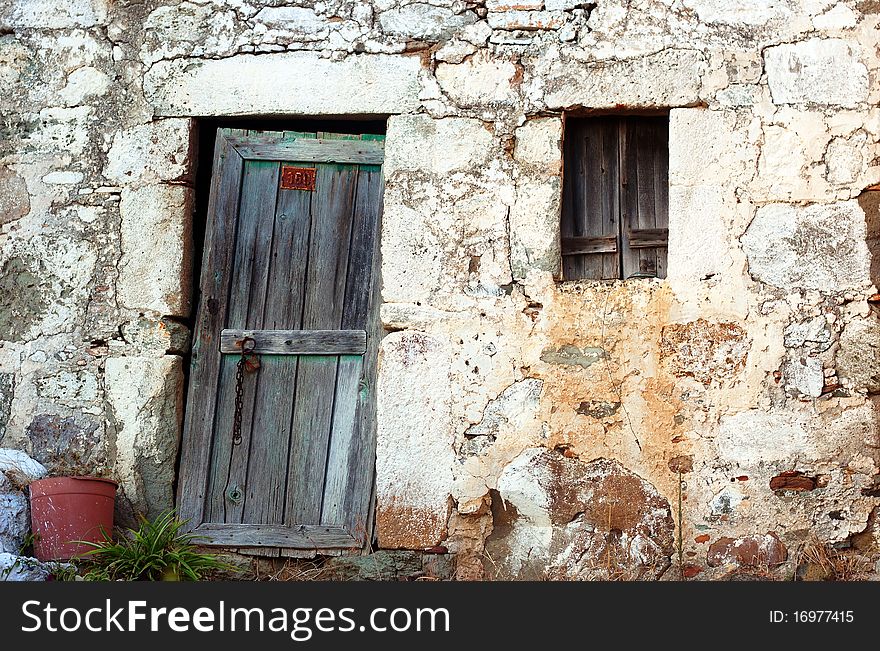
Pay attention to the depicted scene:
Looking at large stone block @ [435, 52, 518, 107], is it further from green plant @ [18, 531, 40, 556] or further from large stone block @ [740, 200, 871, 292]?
green plant @ [18, 531, 40, 556]

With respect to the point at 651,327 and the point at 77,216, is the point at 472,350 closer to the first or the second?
the point at 651,327

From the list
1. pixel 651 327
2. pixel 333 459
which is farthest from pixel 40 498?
pixel 651 327

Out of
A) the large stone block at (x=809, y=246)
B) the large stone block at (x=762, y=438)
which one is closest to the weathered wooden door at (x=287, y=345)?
the large stone block at (x=762, y=438)

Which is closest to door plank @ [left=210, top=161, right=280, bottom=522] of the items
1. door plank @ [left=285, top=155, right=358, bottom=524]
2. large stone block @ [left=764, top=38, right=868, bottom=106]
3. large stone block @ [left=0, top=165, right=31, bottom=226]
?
door plank @ [left=285, top=155, right=358, bottom=524]

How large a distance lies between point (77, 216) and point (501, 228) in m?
1.91

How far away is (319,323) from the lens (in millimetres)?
4465

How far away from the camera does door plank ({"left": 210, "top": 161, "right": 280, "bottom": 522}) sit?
4.42 metres

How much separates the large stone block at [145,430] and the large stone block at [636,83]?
208 cm

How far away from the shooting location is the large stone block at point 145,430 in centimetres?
438

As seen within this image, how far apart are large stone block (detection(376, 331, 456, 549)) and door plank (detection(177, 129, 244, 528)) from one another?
0.78m

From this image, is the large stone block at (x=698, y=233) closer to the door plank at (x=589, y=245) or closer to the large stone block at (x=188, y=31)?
the door plank at (x=589, y=245)

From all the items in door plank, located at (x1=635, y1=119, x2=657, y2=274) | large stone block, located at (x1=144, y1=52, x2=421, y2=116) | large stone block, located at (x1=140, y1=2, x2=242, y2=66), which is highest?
large stone block, located at (x1=140, y1=2, x2=242, y2=66)

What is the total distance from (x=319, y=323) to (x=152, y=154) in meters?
1.07

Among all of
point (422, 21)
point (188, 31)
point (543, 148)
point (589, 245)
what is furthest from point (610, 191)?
point (188, 31)
